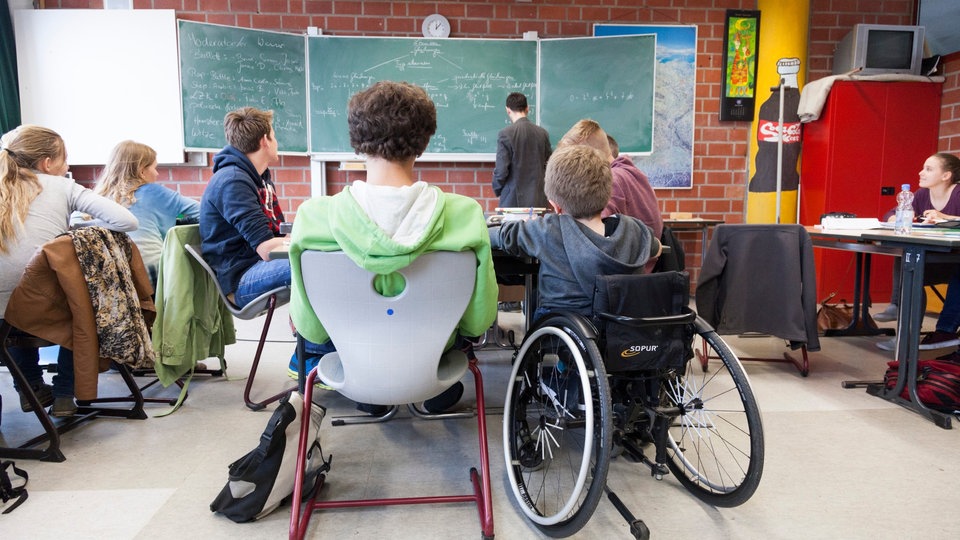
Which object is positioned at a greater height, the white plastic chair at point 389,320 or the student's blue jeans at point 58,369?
the white plastic chair at point 389,320

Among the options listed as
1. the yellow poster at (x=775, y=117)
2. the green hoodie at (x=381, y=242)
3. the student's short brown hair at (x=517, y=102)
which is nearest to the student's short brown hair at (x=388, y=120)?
the green hoodie at (x=381, y=242)

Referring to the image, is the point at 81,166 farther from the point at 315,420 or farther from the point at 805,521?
the point at 805,521

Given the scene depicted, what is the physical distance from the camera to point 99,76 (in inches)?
→ 161

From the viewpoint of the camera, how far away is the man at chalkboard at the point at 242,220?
6.81 ft

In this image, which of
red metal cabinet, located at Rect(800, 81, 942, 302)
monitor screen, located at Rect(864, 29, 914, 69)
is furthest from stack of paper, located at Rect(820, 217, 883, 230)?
monitor screen, located at Rect(864, 29, 914, 69)

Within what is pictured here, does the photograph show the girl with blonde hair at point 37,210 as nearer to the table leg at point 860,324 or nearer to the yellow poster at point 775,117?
the table leg at point 860,324

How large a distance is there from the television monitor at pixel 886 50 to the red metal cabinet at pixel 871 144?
0.14m

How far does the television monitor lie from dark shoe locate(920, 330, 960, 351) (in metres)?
2.31

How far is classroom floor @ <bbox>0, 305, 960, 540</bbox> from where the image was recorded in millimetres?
1418

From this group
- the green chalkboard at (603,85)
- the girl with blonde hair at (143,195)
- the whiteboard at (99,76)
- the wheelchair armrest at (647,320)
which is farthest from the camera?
the green chalkboard at (603,85)

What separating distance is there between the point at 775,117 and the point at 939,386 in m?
2.83

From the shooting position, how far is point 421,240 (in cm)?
119

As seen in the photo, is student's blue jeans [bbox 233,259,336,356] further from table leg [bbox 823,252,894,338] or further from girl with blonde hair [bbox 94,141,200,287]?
table leg [bbox 823,252,894,338]

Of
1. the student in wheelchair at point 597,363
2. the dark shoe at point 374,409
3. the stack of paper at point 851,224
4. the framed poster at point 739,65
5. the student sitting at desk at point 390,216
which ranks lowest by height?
the dark shoe at point 374,409
